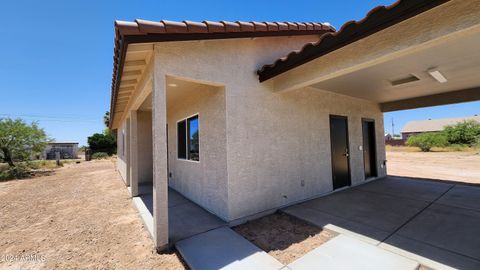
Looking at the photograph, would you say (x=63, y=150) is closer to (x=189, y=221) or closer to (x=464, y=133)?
(x=189, y=221)

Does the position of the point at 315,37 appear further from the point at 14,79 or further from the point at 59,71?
the point at 14,79

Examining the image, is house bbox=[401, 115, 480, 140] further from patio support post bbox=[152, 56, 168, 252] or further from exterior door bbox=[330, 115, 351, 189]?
patio support post bbox=[152, 56, 168, 252]

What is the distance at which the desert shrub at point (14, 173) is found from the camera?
1234 centimetres

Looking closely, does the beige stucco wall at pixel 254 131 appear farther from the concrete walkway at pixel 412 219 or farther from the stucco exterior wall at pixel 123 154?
the stucco exterior wall at pixel 123 154

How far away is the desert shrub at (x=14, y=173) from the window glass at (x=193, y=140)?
1516 centimetres

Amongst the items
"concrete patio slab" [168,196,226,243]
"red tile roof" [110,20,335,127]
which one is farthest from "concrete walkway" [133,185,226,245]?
"red tile roof" [110,20,335,127]

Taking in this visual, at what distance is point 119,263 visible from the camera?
Result: 282 centimetres

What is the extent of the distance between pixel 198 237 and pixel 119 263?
1182 mm

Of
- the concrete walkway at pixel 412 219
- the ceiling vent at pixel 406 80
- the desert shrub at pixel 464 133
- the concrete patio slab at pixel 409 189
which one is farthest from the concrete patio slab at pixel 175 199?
the desert shrub at pixel 464 133

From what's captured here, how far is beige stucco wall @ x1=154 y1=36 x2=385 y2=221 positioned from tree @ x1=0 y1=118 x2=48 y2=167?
1663cm

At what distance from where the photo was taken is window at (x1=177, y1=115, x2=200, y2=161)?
17.0ft

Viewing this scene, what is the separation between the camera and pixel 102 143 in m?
28.5

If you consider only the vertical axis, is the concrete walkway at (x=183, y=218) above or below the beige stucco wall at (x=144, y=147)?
below

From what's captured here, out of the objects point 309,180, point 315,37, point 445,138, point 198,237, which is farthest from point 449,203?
point 445,138
